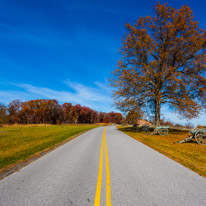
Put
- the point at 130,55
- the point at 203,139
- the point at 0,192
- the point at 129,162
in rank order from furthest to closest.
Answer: the point at 130,55 < the point at 203,139 < the point at 129,162 < the point at 0,192

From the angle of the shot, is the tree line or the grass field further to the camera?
the tree line

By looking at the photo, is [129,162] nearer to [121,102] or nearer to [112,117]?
[121,102]

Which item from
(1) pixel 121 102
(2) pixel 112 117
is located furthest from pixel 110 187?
(2) pixel 112 117

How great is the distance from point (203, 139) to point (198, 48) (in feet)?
37.2

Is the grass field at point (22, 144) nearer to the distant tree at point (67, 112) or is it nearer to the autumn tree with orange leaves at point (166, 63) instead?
the autumn tree with orange leaves at point (166, 63)

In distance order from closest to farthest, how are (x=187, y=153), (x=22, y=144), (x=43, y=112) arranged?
(x=187, y=153)
(x=22, y=144)
(x=43, y=112)

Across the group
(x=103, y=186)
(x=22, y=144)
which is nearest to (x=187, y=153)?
(x=103, y=186)

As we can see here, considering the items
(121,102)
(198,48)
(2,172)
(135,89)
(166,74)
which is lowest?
(2,172)

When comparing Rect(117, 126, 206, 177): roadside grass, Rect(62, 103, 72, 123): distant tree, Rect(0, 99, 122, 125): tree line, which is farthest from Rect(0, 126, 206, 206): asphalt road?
Rect(62, 103, 72, 123): distant tree

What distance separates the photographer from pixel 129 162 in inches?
230

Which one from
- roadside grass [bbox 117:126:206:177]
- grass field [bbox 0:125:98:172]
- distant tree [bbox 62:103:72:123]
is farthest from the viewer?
distant tree [bbox 62:103:72:123]

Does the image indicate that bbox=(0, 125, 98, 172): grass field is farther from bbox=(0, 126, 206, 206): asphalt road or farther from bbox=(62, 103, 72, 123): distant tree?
bbox=(62, 103, 72, 123): distant tree

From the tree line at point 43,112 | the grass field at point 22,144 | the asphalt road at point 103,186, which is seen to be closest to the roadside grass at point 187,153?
the asphalt road at point 103,186

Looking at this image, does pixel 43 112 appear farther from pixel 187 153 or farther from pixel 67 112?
pixel 187 153
